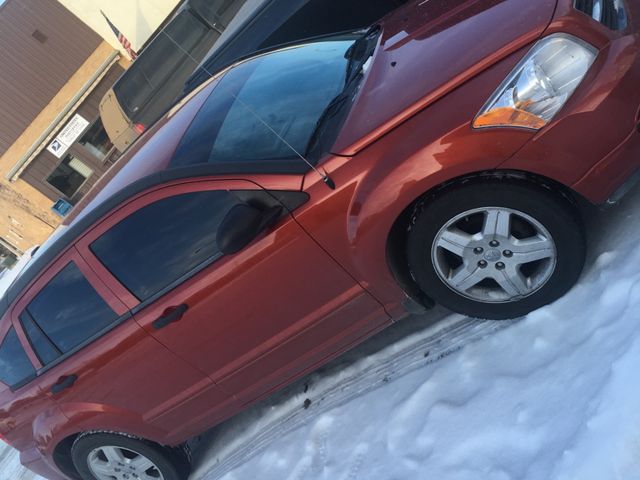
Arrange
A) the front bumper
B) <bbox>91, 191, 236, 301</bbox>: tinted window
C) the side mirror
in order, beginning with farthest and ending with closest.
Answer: the front bumper < <bbox>91, 191, 236, 301</bbox>: tinted window < the side mirror

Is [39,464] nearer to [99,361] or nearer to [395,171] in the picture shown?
[99,361]

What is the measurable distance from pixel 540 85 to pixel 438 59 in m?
0.50

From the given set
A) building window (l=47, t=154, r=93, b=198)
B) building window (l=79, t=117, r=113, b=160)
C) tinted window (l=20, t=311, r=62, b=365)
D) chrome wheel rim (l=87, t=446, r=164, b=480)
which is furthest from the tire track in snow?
building window (l=47, t=154, r=93, b=198)

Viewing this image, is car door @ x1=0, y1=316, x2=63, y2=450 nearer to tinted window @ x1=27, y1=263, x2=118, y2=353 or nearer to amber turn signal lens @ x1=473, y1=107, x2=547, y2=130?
tinted window @ x1=27, y1=263, x2=118, y2=353

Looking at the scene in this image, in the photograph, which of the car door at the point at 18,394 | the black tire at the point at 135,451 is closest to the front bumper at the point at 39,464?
the car door at the point at 18,394

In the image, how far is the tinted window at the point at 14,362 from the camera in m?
3.90

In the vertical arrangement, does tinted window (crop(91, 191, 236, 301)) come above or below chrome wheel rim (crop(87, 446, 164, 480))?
above

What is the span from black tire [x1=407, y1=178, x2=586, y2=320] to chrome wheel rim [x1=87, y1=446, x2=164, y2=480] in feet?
7.61

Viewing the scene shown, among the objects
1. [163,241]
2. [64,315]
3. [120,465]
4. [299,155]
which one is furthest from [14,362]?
[299,155]

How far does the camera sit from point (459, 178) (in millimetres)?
2621

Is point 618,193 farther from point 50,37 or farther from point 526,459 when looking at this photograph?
point 50,37

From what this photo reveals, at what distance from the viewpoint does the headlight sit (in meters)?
2.48

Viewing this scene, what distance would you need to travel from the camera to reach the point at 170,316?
3201 mm

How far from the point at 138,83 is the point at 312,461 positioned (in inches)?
293
